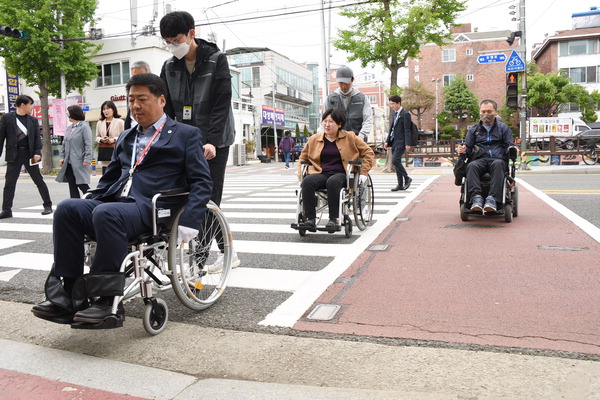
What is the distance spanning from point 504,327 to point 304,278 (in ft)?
5.50

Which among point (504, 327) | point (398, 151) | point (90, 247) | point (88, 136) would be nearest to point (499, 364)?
point (504, 327)

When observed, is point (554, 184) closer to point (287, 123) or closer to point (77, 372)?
point (77, 372)

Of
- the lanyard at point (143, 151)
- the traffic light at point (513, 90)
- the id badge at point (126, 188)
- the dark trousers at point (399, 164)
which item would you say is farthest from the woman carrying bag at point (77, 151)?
the traffic light at point (513, 90)

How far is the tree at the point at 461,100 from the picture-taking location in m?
61.2

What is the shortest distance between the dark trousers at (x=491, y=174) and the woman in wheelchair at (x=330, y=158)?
4.76ft

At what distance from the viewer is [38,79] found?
26.7 metres

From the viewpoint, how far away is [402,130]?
37.9 ft

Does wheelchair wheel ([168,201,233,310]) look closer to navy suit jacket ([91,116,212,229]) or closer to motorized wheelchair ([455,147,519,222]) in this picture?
navy suit jacket ([91,116,212,229])

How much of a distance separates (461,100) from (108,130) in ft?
192

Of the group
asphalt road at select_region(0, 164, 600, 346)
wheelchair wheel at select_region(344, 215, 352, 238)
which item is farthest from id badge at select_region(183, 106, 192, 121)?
wheelchair wheel at select_region(344, 215, 352, 238)

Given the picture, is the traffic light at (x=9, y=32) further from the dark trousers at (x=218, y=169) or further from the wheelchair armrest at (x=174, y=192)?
the wheelchair armrest at (x=174, y=192)

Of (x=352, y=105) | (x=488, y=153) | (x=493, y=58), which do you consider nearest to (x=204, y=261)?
(x=352, y=105)

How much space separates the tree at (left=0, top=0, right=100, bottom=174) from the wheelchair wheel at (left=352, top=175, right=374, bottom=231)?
73.1ft

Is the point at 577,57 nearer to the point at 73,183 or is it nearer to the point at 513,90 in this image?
the point at 513,90
